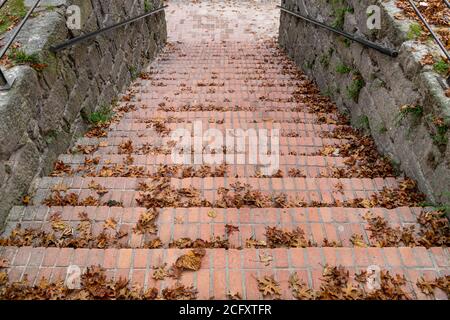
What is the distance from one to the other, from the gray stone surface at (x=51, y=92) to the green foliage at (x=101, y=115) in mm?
93

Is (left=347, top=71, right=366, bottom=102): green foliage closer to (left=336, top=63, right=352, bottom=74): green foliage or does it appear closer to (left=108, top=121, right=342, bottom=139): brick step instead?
(left=336, top=63, right=352, bottom=74): green foliage

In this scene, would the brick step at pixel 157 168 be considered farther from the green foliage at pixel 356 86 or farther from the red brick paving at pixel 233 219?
the green foliage at pixel 356 86

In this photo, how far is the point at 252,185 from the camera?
Result: 3.59 m

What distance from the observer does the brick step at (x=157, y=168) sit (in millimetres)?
3850

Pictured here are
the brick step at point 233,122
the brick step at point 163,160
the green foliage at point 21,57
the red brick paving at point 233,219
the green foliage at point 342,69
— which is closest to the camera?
the red brick paving at point 233,219

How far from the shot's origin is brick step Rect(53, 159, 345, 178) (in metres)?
3.85

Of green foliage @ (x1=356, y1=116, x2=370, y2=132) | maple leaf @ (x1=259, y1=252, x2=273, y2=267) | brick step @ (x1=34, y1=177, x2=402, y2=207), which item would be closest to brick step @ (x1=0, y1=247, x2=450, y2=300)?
maple leaf @ (x1=259, y1=252, x2=273, y2=267)

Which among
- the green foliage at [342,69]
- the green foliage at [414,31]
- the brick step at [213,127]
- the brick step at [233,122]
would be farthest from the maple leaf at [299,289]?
the green foliage at [342,69]

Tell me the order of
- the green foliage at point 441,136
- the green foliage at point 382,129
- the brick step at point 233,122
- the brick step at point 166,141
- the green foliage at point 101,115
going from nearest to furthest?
1. the green foliage at point 441,136
2. the green foliage at point 382,129
3. the brick step at point 166,141
4. the brick step at point 233,122
5. the green foliage at point 101,115

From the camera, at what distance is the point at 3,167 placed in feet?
10.2

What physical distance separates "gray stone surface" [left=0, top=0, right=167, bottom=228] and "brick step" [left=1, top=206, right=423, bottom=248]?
0.48 meters

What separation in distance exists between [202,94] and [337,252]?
4.42 meters

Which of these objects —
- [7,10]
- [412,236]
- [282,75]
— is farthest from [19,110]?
[282,75]
